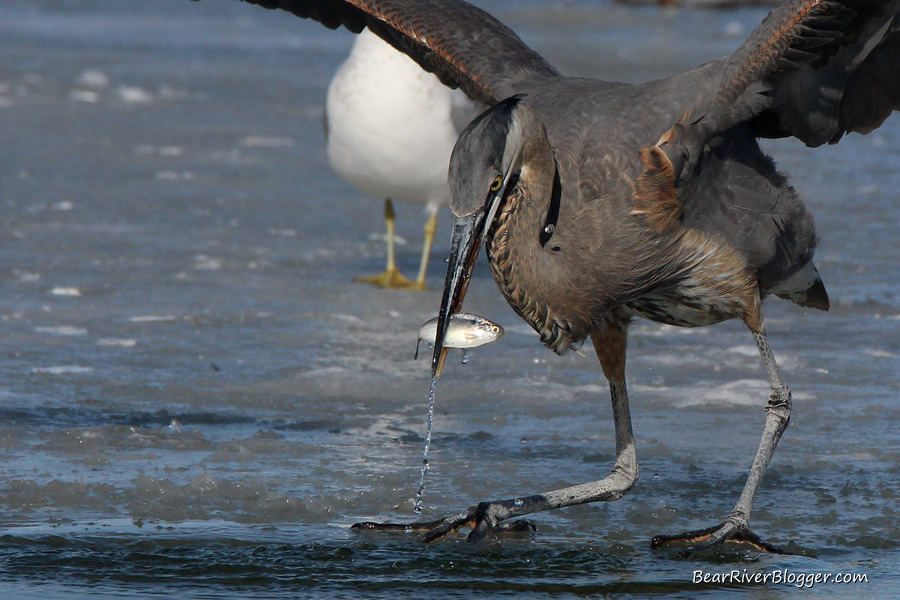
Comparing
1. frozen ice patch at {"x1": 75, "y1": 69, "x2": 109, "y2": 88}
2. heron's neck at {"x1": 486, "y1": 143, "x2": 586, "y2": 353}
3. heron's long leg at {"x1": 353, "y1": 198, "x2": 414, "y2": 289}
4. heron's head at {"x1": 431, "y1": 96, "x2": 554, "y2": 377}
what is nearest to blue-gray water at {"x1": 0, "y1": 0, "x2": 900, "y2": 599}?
heron's long leg at {"x1": 353, "y1": 198, "x2": 414, "y2": 289}

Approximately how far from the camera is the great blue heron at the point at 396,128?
786cm

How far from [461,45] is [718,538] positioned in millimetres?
2113

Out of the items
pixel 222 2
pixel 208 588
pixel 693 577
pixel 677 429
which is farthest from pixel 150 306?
pixel 222 2

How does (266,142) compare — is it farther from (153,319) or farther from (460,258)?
(460,258)

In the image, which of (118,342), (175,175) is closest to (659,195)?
(118,342)

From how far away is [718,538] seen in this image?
171 inches

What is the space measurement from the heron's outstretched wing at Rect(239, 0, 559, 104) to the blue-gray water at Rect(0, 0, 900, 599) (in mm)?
1384

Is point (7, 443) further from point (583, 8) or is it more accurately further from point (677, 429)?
point (583, 8)

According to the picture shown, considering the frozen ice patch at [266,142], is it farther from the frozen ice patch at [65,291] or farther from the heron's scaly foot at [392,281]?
the frozen ice patch at [65,291]

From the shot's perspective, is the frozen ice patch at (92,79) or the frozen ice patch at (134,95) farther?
the frozen ice patch at (92,79)

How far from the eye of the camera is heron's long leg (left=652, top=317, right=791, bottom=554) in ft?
14.2

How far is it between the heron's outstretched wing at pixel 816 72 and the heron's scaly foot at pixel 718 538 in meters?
1.30

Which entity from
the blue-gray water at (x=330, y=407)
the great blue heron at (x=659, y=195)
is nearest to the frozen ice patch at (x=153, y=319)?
the blue-gray water at (x=330, y=407)

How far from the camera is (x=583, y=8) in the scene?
2288 centimetres
